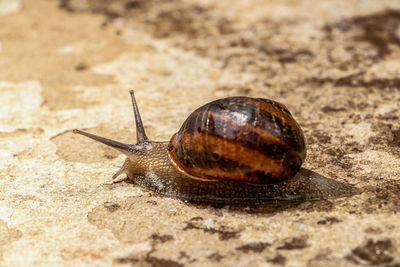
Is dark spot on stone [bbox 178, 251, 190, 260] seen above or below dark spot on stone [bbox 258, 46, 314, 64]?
below

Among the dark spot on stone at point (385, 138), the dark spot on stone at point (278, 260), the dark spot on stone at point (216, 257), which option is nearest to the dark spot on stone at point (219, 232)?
the dark spot on stone at point (216, 257)

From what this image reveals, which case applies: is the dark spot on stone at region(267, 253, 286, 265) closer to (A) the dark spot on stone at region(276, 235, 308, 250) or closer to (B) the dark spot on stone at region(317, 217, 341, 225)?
(A) the dark spot on stone at region(276, 235, 308, 250)

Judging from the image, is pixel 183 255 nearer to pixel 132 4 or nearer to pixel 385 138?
pixel 385 138

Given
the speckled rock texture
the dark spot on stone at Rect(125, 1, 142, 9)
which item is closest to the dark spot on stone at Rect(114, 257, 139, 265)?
the speckled rock texture

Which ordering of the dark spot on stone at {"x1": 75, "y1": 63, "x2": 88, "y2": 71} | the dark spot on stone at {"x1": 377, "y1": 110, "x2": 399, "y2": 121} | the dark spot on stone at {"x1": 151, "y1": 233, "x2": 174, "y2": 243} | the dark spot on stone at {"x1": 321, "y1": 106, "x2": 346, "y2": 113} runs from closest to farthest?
the dark spot on stone at {"x1": 151, "y1": 233, "x2": 174, "y2": 243}, the dark spot on stone at {"x1": 377, "y1": 110, "x2": 399, "y2": 121}, the dark spot on stone at {"x1": 321, "y1": 106, "x2": 346, "y2": 113}, the dark spot on stone at {"x1": 75, "y1": 63, "x2": 88, "y2": 71}

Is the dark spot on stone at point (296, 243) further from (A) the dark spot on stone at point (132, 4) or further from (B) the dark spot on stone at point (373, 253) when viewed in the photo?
(A) the dark spot on stone at point (132, 4)

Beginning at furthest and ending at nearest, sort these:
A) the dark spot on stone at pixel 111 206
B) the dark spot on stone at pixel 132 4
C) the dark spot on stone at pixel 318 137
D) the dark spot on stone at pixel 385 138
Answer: the dark spot on stone at pixel 132 4 < the dark spot on stone at pixel 318 137 < the dark spot on stone at pixel 385 138 < the dark spot on stone at pixel 111 206
